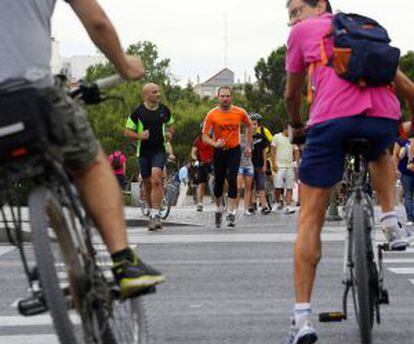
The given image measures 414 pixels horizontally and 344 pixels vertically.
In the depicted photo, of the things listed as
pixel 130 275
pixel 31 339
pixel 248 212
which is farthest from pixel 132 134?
pixel 130 275

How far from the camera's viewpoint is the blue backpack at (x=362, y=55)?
5.42 m

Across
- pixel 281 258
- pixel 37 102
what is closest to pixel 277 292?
pixel 281 258

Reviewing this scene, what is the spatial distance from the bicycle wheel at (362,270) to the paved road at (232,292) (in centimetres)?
66

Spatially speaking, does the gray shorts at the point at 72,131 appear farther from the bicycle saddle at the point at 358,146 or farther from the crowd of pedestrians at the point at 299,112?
the bicycle saddle at the point at 358,146

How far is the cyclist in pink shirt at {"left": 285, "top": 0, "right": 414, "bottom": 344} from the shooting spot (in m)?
5.49

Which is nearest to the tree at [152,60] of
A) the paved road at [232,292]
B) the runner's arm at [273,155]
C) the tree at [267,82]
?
the tree at [267,82]

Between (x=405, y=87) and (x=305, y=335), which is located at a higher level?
(x=405, y=87)

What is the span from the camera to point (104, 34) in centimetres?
438

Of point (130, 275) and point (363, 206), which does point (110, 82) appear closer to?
point (130, 275)

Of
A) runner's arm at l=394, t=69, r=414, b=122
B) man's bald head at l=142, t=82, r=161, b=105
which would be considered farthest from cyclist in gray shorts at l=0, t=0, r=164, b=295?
man's bald head at l=142, t=82, r=161, b=105

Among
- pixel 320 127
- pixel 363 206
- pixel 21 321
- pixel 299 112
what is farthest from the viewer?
pixel 21 321

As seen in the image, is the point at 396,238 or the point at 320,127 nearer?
the point at 320,127

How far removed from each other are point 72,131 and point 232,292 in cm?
449

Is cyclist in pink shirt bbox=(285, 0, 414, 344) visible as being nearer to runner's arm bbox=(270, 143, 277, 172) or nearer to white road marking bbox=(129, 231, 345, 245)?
white road marking bbox=(129, 231, 345, 245)
